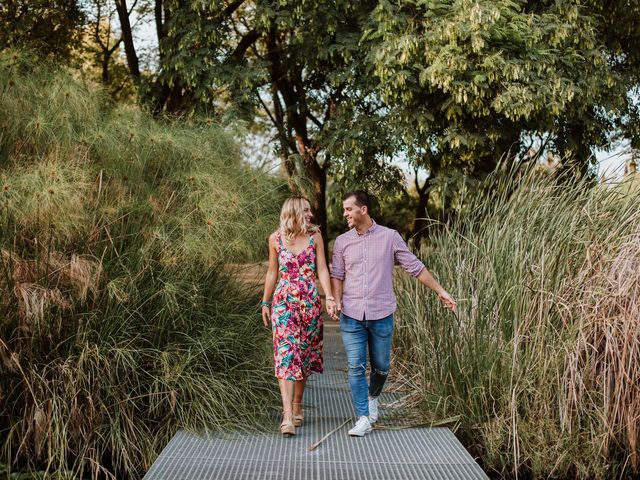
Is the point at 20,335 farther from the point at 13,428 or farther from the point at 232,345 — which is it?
the point at 232,345

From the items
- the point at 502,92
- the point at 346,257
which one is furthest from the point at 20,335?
the point at 502,92

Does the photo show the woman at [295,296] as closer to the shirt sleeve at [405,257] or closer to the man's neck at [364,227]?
the man's neck at [364,227]

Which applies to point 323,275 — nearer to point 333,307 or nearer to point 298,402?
point 333,307

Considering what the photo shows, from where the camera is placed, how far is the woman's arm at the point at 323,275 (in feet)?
19.1

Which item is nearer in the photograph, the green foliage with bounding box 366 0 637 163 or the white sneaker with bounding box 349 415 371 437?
the white sneaker with bounding box 349 415 371 437

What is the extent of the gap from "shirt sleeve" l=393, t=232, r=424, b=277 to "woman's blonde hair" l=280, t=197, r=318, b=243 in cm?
64

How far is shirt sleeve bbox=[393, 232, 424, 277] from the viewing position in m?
5.88

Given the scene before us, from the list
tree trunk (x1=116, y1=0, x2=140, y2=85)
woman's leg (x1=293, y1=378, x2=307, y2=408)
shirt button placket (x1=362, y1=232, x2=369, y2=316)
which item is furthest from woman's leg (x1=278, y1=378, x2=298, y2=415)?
tree trunk (x1=116, y1=0, x2=140, y2=85)

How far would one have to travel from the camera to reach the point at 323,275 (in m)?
5.92

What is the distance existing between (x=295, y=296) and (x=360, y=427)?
100 centimetres

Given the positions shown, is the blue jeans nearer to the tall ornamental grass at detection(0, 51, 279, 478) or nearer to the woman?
the woman

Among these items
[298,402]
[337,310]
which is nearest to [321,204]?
[298,402]

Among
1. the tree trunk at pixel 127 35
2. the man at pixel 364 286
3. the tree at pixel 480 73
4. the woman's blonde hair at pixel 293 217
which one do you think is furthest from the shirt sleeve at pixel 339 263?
the tree trunk at pixel 127 35

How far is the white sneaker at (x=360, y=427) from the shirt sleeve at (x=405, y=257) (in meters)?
1.05
